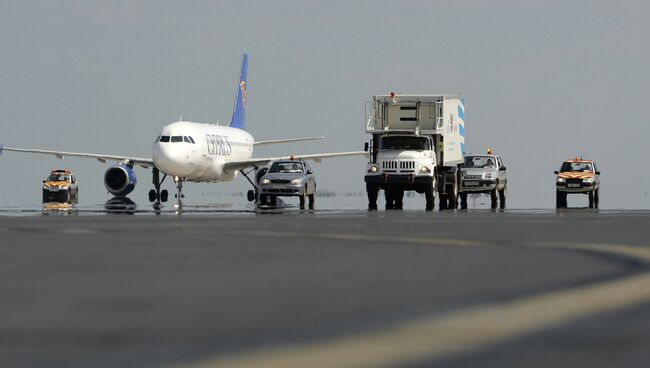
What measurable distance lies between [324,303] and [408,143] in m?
33.7

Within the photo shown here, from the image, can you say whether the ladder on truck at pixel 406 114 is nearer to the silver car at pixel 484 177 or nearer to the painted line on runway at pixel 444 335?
the silver car at pixel 484 177

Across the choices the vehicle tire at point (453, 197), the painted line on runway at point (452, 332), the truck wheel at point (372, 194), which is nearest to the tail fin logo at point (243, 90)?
the vehicle tire at point (453, 197)

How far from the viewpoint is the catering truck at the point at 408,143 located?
4194cm

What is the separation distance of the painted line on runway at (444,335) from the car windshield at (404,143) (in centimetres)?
3280

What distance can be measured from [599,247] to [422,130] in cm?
2648

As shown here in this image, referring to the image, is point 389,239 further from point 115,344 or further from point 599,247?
point 115,344

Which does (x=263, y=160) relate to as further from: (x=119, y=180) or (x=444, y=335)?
(x=444, y=335)

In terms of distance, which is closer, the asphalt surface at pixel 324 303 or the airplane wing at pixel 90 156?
the asphalt surface at pixel 324 303

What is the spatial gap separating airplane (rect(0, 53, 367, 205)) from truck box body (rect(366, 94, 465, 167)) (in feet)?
26.2

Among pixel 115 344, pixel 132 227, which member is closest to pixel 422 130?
pixel 132 227

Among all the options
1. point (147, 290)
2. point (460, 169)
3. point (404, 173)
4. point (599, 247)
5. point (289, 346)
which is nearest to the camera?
point (289, 346)

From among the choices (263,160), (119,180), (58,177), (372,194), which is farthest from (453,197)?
(58,177)

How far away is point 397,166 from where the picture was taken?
41938mm

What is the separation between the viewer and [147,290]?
10.0 m
